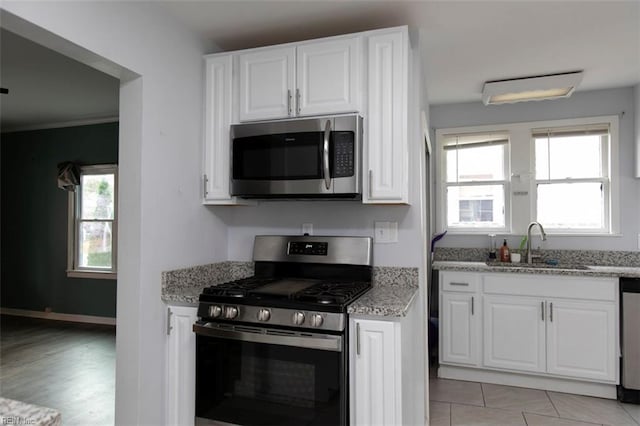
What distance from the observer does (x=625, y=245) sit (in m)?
3.39

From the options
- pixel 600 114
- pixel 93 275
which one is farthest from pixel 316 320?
pixel 93 275

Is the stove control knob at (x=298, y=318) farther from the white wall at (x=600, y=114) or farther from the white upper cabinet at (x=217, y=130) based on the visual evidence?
the white wall at (x=600, y=114)

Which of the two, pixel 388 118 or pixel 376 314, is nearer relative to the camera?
pixel 376 314

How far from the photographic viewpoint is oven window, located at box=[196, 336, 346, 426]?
1752 millimetres

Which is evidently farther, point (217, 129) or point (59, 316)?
point (59, 316)

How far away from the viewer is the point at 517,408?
9.07 ft

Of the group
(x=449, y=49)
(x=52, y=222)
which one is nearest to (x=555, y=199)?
(x=449, y=49)

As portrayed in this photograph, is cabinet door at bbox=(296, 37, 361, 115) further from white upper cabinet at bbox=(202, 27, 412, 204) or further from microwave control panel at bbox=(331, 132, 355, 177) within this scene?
microwave control panel at bbox=(331, 132, 355, 177)

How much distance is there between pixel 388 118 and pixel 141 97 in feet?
4.13

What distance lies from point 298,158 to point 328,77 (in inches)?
18.8

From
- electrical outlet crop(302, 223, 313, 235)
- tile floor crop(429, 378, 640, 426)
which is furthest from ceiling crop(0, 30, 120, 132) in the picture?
tile floor crop(429, 378, 640, 426)

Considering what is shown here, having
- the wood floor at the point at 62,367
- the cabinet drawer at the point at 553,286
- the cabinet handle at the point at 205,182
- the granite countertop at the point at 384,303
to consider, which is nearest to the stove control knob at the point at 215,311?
the granite countertop at the point at 384,303

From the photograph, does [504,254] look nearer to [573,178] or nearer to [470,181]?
[470,181]

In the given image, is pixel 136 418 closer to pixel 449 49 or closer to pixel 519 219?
pixel 449 49
